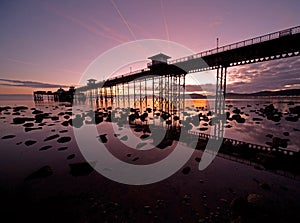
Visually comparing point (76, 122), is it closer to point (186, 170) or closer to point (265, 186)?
point (186, 170)

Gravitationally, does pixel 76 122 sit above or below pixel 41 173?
above

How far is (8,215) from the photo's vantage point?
5.15m

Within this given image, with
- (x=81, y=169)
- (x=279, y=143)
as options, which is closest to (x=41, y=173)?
(x=81, y=169)

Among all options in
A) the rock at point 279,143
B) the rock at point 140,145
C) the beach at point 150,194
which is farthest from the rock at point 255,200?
the rock at point 279,143

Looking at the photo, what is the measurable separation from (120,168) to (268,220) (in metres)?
6.65

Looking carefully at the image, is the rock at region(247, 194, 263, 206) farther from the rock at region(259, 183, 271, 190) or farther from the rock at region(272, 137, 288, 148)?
the rock at region(272, 137, 288, 148)

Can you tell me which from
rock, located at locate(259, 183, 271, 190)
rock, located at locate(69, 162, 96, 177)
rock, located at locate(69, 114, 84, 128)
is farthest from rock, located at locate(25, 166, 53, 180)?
rock, located at locate(69, 114, 84, 128)

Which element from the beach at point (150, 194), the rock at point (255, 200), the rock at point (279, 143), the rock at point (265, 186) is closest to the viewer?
the beach at point (150, 194)

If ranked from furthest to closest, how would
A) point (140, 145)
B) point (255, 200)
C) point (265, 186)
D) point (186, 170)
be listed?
1. point (140, 145)
2. point (186, 170)
3. point (265, 186)
4. point (255, 200)

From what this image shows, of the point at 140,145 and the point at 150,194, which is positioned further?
the point at 140,145

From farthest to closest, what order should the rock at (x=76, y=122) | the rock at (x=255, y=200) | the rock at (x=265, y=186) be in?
the rock at (x=76, y=122) → the rock at (x=265, y=186) → the rock at (x=255, y=200)

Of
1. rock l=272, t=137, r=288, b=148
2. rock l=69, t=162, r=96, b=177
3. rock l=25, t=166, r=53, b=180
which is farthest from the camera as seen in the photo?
rock l=272, t=137, r=288, b=148

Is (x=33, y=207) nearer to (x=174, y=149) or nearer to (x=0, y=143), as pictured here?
(x=174, y=149)

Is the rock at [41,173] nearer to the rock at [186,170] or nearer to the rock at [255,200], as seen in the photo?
the rock at [186,170]
